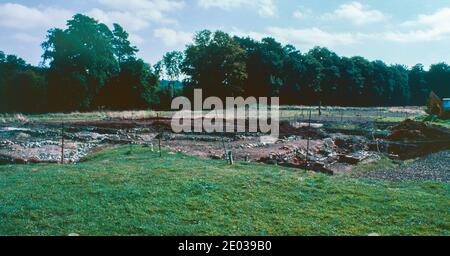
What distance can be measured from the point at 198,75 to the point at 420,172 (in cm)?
5943

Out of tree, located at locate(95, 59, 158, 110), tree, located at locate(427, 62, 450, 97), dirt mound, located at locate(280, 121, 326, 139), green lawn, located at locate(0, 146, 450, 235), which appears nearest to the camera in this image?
green lawn, located at locate(0, 146, 450, 235)

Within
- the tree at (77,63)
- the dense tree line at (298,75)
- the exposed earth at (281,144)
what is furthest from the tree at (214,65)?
the exposed earth at (281,144)

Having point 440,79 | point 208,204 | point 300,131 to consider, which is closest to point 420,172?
point 208,204

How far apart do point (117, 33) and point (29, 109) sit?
71.1 feet

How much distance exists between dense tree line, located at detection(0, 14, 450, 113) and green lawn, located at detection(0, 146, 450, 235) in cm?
4246

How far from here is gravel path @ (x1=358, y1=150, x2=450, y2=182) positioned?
19344mm

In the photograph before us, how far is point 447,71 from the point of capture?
119 m

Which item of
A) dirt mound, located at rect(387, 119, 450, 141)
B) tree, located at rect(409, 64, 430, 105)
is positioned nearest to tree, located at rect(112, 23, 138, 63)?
dirt mound, located at rect(387, 119, 450, 141)

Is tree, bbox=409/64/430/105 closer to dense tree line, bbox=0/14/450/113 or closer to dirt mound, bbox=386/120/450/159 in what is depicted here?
dense tree line, bbox=0/14/450/113

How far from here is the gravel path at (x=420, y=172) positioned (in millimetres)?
19344

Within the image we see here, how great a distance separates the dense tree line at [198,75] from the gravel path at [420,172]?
45349mm

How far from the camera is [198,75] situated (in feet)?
254

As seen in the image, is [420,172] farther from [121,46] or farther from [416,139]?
[121,46]
